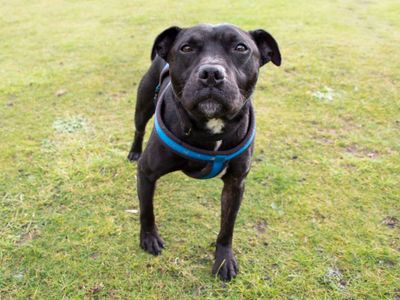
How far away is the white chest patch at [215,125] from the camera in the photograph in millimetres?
2465

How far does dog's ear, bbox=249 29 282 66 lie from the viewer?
279 centimetres

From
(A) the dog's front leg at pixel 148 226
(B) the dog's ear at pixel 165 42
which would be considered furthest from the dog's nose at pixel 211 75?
(A) the dog's front leg at pixel 148 226

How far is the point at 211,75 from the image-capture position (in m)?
2.21

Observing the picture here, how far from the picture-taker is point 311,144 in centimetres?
459

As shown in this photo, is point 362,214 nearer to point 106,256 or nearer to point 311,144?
point 311,144

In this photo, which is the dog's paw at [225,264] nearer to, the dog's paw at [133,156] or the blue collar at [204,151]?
the blue collar at [204,151]

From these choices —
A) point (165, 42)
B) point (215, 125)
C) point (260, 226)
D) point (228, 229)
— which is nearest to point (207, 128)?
point (215, 125)

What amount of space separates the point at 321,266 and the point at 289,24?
23.3ft

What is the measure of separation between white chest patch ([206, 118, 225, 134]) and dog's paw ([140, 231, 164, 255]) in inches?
46.0

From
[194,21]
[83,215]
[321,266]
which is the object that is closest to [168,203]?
[83,215]

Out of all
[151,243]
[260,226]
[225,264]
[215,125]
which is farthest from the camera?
[260,226]

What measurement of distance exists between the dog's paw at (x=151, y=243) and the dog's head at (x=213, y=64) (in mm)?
1242

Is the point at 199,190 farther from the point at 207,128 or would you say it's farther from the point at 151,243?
the point at 207,128

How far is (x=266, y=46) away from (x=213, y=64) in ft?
2.50
